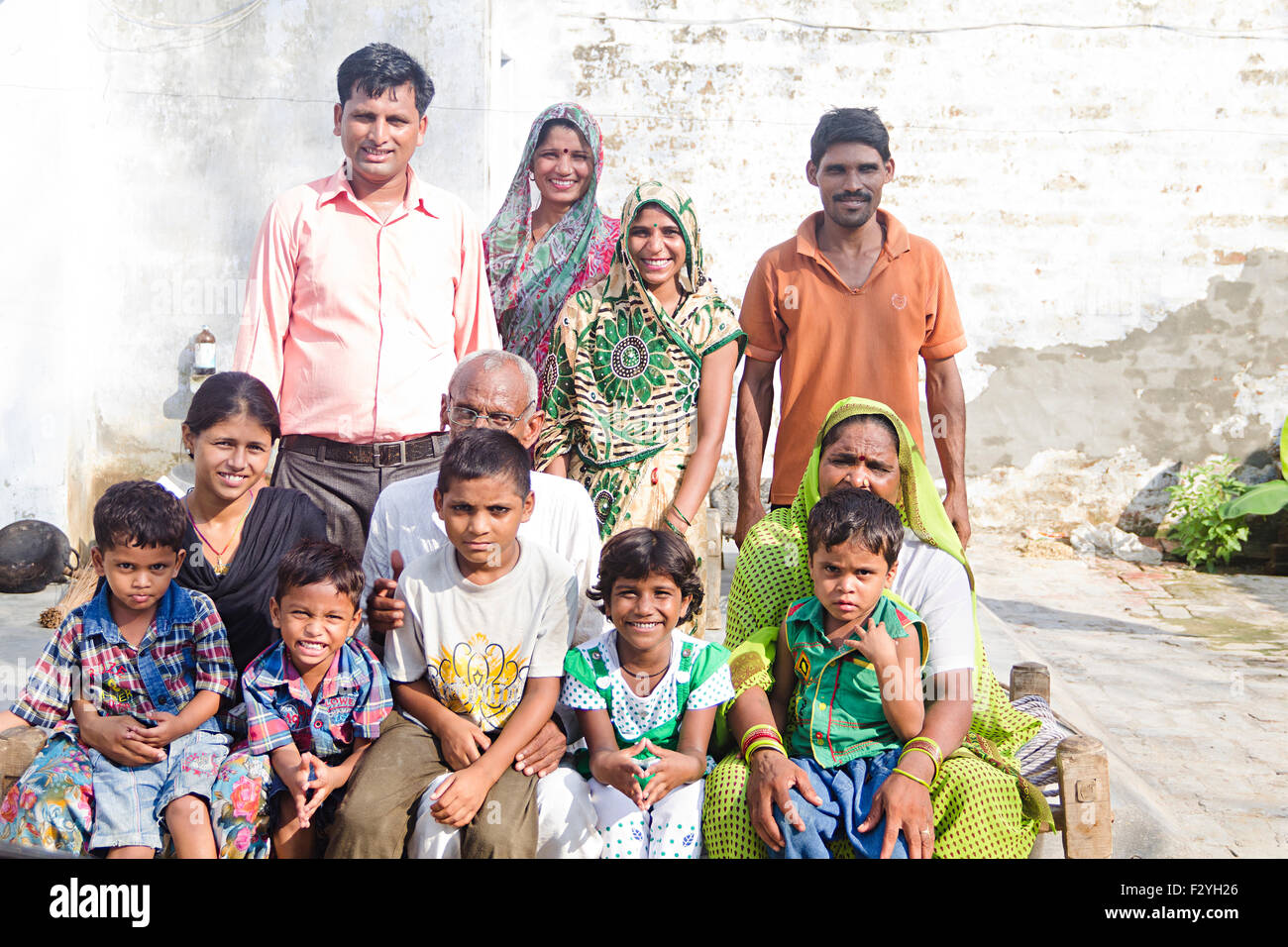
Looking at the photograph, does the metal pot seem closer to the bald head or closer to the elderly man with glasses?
the elderly man with glasses

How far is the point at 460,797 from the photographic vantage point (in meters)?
2.44

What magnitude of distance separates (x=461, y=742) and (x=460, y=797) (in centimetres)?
15

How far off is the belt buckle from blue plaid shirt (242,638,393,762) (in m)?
0.97

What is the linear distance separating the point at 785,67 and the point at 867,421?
6955 millimetres

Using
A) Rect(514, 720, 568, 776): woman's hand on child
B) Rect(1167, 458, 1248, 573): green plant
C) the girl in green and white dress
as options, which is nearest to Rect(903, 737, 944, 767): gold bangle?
the girl in green and white dress

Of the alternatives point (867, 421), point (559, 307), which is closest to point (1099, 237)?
point (559, 307)

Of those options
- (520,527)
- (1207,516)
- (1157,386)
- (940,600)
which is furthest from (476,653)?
(1157,386)

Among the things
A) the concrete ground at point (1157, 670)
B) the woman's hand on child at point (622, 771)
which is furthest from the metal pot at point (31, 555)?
the woman's hand on child at point (622, 771)

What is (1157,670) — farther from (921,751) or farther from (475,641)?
(475,641)

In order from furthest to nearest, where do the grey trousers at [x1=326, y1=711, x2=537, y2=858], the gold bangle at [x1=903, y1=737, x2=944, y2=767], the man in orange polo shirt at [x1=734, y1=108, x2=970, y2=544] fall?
the man in orange polo shirt at [x1=734, y1=108, x2=970, y2=544] → the gold bangle at [x1=903, y1=737, x2=944, y2=767] → the grey trousers at [x1=326, y1=711, x2=537, y2=858]

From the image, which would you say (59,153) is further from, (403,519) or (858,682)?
(858,682)

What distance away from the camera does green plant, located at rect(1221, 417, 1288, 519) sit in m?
8.30

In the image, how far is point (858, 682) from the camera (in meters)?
2.61

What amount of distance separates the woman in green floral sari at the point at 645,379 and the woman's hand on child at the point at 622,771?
3.27 feet
